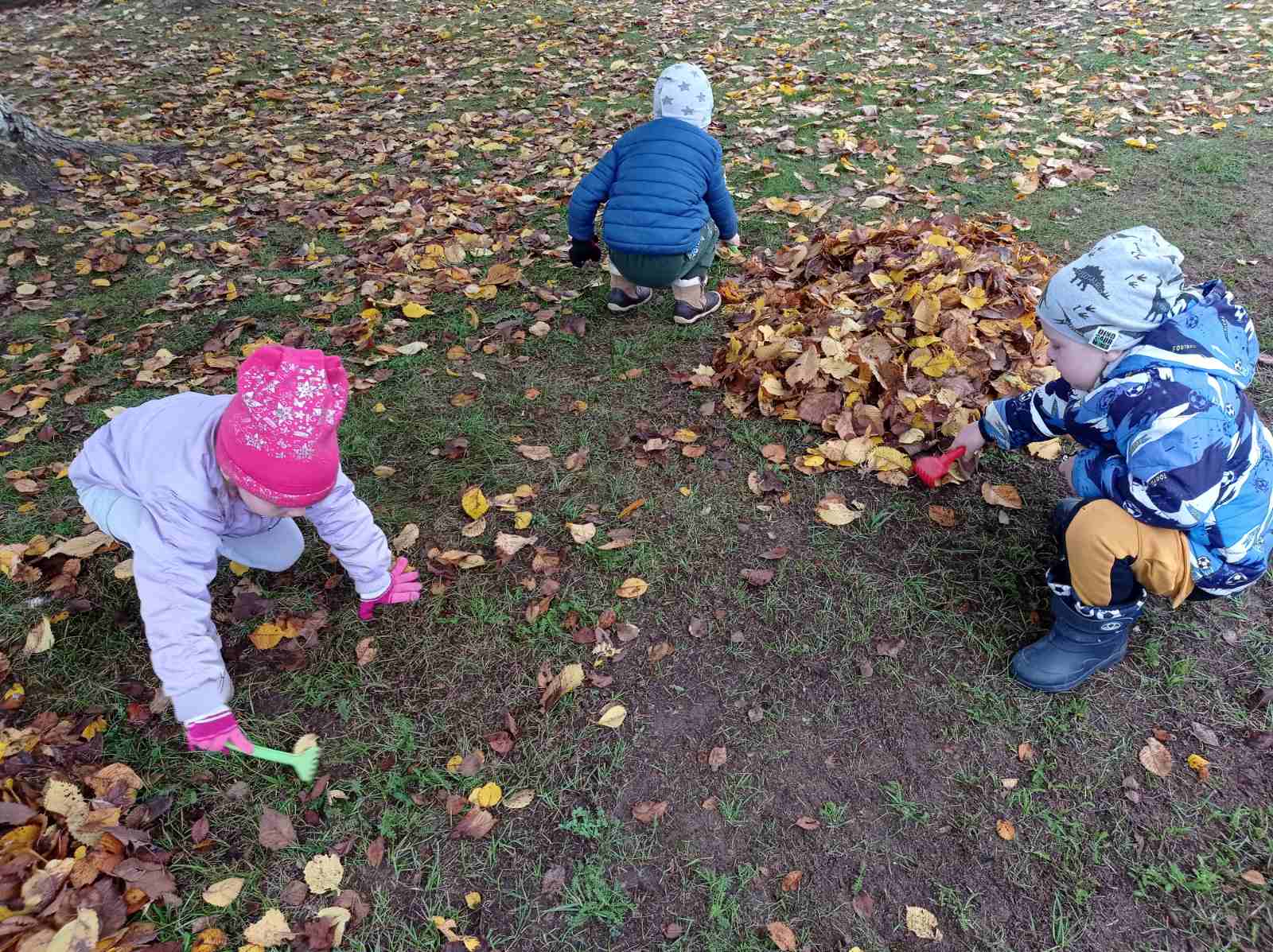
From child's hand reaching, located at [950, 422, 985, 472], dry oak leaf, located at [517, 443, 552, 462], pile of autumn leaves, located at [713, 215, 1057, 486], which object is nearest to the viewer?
child's hand reaching, located at [950, 422, 985, 472]

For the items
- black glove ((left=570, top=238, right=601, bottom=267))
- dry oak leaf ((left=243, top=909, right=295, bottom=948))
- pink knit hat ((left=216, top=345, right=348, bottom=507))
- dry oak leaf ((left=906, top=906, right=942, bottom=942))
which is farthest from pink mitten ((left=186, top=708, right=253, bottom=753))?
black glove ((left=570, top=238, right=601, bottom=267))

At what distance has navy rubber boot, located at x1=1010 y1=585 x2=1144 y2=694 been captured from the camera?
2.07 m

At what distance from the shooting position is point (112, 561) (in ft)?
8.69

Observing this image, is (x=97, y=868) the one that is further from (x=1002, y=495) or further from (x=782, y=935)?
(x=1002, y=495)

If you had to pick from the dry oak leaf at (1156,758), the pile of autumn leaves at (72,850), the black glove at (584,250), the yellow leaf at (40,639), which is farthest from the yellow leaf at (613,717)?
the black glove at (584,250)

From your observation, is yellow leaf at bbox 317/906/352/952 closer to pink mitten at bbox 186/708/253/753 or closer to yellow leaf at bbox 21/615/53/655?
pink mitten at bbox 186/708/253/753

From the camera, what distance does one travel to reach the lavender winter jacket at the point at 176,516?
1.88 m

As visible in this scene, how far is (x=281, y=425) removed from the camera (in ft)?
5.95

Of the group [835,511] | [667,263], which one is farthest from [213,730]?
[667,263]

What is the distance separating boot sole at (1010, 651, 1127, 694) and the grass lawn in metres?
0.04

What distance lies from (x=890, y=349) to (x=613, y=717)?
186cm

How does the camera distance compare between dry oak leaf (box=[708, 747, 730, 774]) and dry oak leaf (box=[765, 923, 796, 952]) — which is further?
dry oak leaf (box=[708, 747, 730, 774])

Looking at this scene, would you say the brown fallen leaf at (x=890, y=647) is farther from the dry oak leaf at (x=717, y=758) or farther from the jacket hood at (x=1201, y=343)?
the jacket hood at (x=1201, y=343)

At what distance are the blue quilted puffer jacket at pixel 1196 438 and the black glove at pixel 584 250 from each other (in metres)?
2.41
